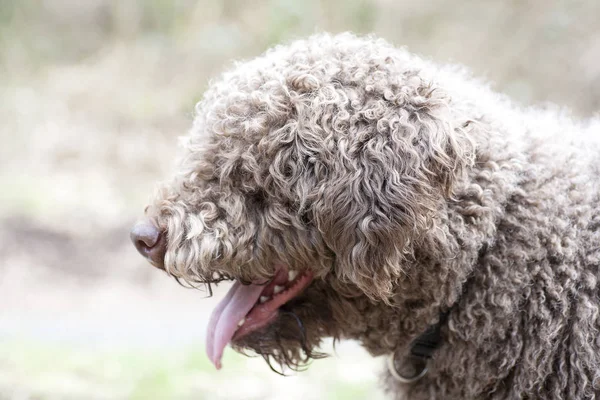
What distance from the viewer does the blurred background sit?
446 centimetres

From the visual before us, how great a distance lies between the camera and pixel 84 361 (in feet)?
14.8

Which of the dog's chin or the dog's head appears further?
the dog's chin

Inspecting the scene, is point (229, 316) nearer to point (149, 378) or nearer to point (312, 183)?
point (312, 183)

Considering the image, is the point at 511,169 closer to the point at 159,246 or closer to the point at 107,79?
the point at 159,246

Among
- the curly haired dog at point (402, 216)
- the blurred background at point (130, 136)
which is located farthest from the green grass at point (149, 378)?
the curly haired dog at point (402, 216)

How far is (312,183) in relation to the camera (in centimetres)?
212

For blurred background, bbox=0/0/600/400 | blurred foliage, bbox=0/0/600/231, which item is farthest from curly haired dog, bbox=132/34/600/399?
blurred foliage, bbox=0/0/600/231

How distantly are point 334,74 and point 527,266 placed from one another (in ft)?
3.03

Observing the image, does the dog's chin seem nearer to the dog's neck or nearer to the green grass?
→ the dog's neck

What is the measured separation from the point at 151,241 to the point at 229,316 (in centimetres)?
45

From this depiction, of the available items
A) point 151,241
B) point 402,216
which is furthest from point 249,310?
point 402,216

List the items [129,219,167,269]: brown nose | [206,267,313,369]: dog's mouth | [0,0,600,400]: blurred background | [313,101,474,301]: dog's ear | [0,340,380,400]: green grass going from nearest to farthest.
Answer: [313,101,474,301]: dog's ear → [129,219,167,269]: brown nose → [206,267,313,369]: dog's mouth → [0,340,380,400]: green grass → [0,0,600,400]: blurred background

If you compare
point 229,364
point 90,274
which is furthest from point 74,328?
point 229,364

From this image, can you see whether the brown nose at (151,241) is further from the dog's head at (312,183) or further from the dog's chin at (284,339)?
the dog's chin at (284,339)
